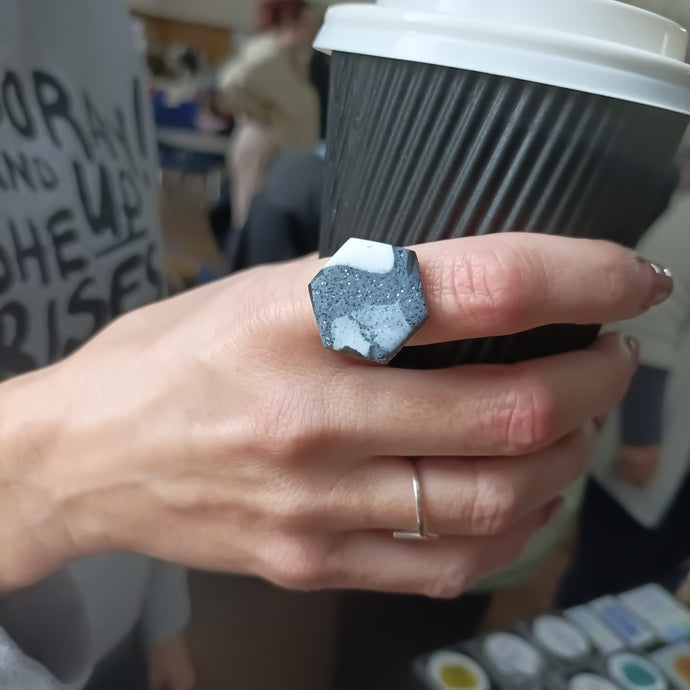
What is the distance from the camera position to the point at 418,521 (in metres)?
0.29

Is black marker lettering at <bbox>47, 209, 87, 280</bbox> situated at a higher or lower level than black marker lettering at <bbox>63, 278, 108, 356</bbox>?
higher

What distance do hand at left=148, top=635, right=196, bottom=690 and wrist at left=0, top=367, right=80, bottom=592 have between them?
0.27 meters

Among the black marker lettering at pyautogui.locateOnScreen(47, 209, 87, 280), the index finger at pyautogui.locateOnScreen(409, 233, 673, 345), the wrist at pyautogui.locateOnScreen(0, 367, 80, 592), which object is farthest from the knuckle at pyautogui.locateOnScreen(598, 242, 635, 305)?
the black marker lettering at pyautogui.locateOnScreen(47, 209, 87, 280)

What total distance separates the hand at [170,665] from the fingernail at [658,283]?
1.64 feet

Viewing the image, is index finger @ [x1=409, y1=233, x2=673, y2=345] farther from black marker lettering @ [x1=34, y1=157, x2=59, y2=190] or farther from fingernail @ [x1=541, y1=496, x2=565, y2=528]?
black marker lettering @ [x1=34, y1=157, x2=59, y2=190]

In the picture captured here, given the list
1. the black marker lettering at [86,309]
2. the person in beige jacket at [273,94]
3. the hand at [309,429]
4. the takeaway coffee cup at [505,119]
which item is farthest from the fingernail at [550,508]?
the person in beige jacket at [273,94]

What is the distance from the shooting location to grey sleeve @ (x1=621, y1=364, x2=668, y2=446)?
76 cm

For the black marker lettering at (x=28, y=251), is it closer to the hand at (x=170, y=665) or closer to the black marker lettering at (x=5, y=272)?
the black marker lettering at (x=5, y=272)

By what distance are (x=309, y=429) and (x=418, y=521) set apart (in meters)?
0.07

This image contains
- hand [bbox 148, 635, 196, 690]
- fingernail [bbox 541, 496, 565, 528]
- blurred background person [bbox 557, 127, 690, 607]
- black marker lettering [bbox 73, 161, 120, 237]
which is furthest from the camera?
blurred background person [bbox 557, 127, 690, 607]

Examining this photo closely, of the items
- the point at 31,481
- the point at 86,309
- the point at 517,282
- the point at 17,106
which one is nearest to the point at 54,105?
the point at 17,106

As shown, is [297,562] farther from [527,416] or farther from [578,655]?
[578,655]

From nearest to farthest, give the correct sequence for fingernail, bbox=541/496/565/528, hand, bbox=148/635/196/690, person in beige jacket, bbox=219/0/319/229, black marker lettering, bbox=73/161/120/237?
fingernail, bbox=541/496/565/528
black marker lettering, bbox=73/161/120/237
hand, bbox=148/635/196/690
person in beige jacket, bbox=219/0/319/229

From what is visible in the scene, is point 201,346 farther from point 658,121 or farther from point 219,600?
point 219,600
